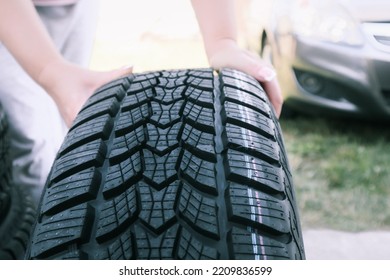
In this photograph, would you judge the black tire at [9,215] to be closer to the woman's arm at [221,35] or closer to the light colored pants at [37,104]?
the light colored pants at [37,104]

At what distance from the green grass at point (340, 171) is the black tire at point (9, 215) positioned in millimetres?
760

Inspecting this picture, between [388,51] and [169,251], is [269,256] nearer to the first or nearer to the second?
[169,251]

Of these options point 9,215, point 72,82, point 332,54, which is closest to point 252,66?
point 72,82

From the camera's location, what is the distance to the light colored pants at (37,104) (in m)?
1.30

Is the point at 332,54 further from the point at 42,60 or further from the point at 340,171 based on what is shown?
the point at 42,60

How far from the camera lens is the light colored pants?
1.30 meters

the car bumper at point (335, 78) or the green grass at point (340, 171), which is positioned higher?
the car bumper at point (335, 78)

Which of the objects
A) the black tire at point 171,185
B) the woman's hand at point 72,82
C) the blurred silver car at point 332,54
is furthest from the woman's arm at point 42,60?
the blurred silver car at point 332,54

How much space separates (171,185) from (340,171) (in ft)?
4.41

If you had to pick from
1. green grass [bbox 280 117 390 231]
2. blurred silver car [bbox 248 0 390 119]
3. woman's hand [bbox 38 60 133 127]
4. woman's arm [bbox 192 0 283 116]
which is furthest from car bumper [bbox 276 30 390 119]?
woman's hand [bbox 38 60 133 127]

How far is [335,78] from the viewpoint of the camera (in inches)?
75.8

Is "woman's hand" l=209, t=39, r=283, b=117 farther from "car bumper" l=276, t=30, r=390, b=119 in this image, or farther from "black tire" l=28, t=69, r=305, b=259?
"car bumper" l=276, t=30, r=390, b=119

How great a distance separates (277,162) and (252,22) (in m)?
1.72

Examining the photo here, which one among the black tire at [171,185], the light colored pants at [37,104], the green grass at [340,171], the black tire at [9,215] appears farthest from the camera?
the green grass at [340,171]
